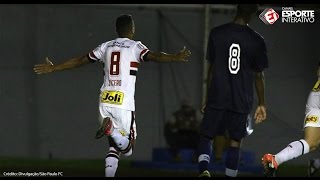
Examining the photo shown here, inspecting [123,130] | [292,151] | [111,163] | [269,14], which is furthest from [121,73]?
[269,14]

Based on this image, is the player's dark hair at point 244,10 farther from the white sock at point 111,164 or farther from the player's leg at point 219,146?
the player's leg at point 219,146

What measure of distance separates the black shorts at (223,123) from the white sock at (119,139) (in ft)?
3.12

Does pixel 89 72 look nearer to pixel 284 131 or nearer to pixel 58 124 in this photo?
pixel 58 124

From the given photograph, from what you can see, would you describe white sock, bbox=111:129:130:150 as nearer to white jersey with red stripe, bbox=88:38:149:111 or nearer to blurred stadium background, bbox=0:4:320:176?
white jersey with red stripe, bbox=88:38:149:111

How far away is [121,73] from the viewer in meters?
9.16

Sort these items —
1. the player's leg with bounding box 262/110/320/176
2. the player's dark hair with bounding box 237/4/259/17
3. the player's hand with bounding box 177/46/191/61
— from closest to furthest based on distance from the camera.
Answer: the player's hand with bounding box 177/46/191/61, the player's dark hair with bounding box 237/4/259/17, the player's leg with bounding box 262/110/320/176

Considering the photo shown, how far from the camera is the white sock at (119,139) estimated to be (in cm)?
903

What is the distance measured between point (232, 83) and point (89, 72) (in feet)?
21.9

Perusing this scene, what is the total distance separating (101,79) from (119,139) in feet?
20.8

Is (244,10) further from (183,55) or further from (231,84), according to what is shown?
(183,55)

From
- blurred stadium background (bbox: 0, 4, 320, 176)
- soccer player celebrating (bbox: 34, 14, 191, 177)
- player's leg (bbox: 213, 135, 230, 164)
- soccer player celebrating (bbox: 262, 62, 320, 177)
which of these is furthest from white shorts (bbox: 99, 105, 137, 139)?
player's leg (bbox: 213, 135, 230, 164)

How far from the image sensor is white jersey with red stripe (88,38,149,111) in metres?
9.13

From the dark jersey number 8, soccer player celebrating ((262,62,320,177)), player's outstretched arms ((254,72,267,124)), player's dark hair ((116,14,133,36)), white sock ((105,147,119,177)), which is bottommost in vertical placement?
white sock ((105,147,119,177))

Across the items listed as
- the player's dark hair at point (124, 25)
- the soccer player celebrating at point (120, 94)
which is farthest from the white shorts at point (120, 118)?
the player's dark hair at point (124, 25)
